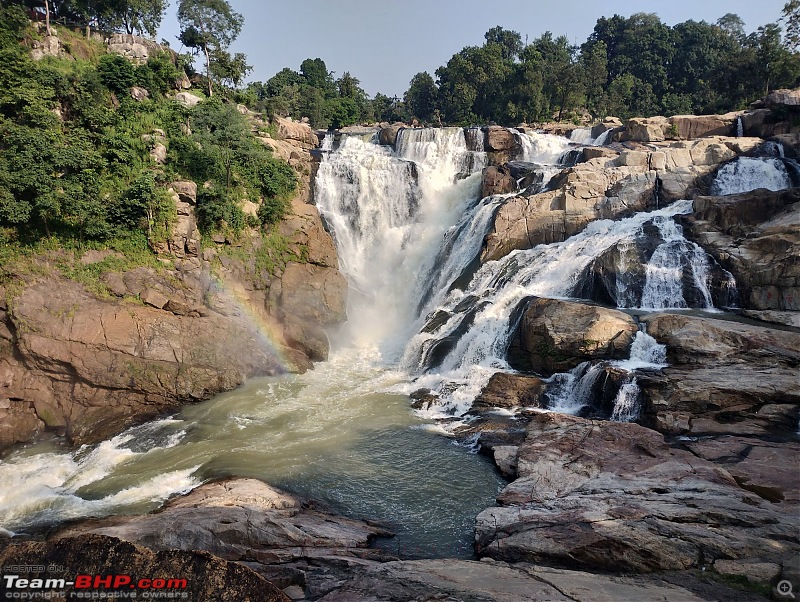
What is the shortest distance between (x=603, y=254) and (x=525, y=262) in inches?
137

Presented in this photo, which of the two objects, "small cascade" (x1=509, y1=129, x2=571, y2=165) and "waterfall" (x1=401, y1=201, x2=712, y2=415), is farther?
"small cascade" (x1=509, y1=129, x2=571, y2=165)

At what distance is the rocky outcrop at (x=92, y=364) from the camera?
49.8 ft

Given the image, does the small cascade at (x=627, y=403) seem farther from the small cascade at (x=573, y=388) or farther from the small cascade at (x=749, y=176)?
the small cascade at (x=749, y=176)

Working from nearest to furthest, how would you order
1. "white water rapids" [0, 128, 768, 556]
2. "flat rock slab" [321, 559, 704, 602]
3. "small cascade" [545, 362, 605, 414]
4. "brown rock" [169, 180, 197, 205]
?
"flat rock slab" [321, 559, 704, 602], "white water rapids" [0, 128, 768, 556], "small cascade" [545, 362, 605, 414], "brown rock" [169, 180, 197, 205]

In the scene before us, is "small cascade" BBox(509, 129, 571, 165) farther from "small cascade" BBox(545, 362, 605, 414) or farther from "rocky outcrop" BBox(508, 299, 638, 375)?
"small cascade" BBox(545, 362, 605, 414)

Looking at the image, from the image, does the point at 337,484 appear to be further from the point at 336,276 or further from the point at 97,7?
the point at 97,7

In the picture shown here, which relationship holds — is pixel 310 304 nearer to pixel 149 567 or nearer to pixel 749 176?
pixel 149 567

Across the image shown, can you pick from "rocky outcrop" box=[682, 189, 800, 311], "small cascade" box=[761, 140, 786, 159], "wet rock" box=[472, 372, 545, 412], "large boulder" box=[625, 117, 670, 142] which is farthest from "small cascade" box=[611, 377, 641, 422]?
"large boulder" box=[625, 117, 670, 142]

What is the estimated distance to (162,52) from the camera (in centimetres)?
2939

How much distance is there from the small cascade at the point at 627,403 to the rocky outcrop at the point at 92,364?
12867 millimetres

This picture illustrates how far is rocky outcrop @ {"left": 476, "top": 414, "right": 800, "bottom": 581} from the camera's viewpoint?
6.59 metres

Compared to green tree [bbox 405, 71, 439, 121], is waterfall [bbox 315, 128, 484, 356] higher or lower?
lower

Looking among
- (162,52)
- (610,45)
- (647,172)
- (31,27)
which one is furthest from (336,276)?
(610,45)

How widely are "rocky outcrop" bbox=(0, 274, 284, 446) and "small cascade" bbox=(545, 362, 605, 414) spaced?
1120cm
